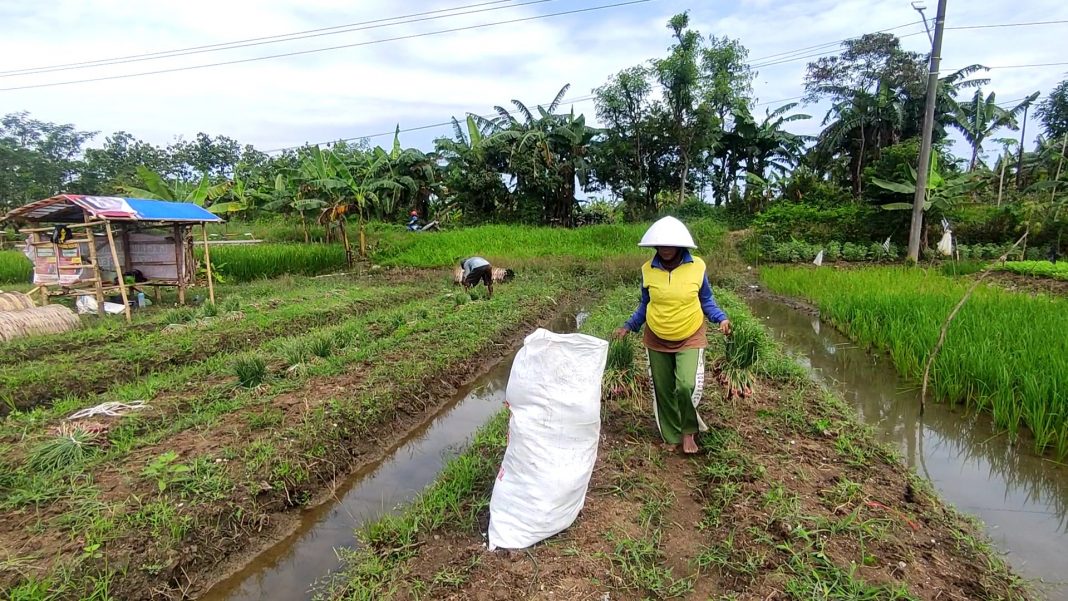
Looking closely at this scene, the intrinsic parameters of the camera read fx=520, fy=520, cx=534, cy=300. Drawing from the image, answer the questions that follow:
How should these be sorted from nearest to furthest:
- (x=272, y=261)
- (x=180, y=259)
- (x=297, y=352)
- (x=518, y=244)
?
(x=297, y=352)
(x=180, y=259)
(x=272, y=261)
(x=518, y=244)

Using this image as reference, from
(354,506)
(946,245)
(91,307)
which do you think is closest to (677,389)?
(354,506)

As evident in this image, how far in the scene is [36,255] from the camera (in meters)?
7.96

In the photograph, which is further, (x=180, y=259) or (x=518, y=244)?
(x=518, y=244)

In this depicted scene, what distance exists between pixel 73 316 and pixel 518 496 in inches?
301

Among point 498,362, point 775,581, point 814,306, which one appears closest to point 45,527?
point 775,581

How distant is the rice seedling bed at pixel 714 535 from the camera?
2227mm

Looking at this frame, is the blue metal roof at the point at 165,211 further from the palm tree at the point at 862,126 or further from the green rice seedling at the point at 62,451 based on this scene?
the palm tree at the point at 862,126

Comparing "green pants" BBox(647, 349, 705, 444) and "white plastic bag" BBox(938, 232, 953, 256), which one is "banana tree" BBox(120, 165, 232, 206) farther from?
→ "white plastic bag" BBox(938, 232, 953, 256)

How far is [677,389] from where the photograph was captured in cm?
314

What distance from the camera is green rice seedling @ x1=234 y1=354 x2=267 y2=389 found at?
4.59 m

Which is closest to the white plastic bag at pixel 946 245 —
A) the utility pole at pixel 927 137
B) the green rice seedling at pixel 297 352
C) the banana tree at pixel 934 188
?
the banana tree at pixel 934 188

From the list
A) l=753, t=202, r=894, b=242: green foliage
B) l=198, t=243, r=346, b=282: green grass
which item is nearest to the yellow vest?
l=198, t=243, r=346, b=282: green grass

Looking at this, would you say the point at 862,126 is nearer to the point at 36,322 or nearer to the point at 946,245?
the point at 946,245

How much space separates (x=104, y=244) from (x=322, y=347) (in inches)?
228
